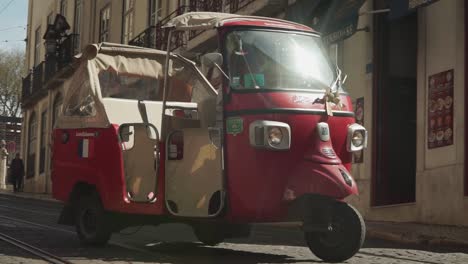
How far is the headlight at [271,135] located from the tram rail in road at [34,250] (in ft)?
6.52

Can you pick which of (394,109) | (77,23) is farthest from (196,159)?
(77,23)

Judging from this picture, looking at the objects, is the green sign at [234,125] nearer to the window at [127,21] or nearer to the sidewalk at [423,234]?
the sidewalk at [423,234]

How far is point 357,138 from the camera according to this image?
7.15 meters

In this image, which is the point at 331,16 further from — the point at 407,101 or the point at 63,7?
the point at 63,7

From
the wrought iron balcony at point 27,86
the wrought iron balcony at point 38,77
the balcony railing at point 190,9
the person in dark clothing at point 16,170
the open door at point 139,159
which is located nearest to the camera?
the open door at point 139,159

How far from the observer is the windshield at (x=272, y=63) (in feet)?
23.1

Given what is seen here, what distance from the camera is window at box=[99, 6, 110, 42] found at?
32.3 m

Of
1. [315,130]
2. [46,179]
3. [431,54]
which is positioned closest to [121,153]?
[315,130]

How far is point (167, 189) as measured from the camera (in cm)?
753

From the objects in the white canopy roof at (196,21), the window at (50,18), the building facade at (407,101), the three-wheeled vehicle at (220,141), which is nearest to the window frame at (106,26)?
the window at (50,18)

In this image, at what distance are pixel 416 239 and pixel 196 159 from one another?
413 cm

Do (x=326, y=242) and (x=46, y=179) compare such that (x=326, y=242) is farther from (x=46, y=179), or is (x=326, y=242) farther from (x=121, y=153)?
(x=46, y=179)

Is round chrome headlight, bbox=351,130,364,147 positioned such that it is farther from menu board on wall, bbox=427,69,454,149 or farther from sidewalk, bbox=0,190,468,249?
menu board on wall, bbox=427,69,454,149

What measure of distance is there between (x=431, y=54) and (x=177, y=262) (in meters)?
8.09
